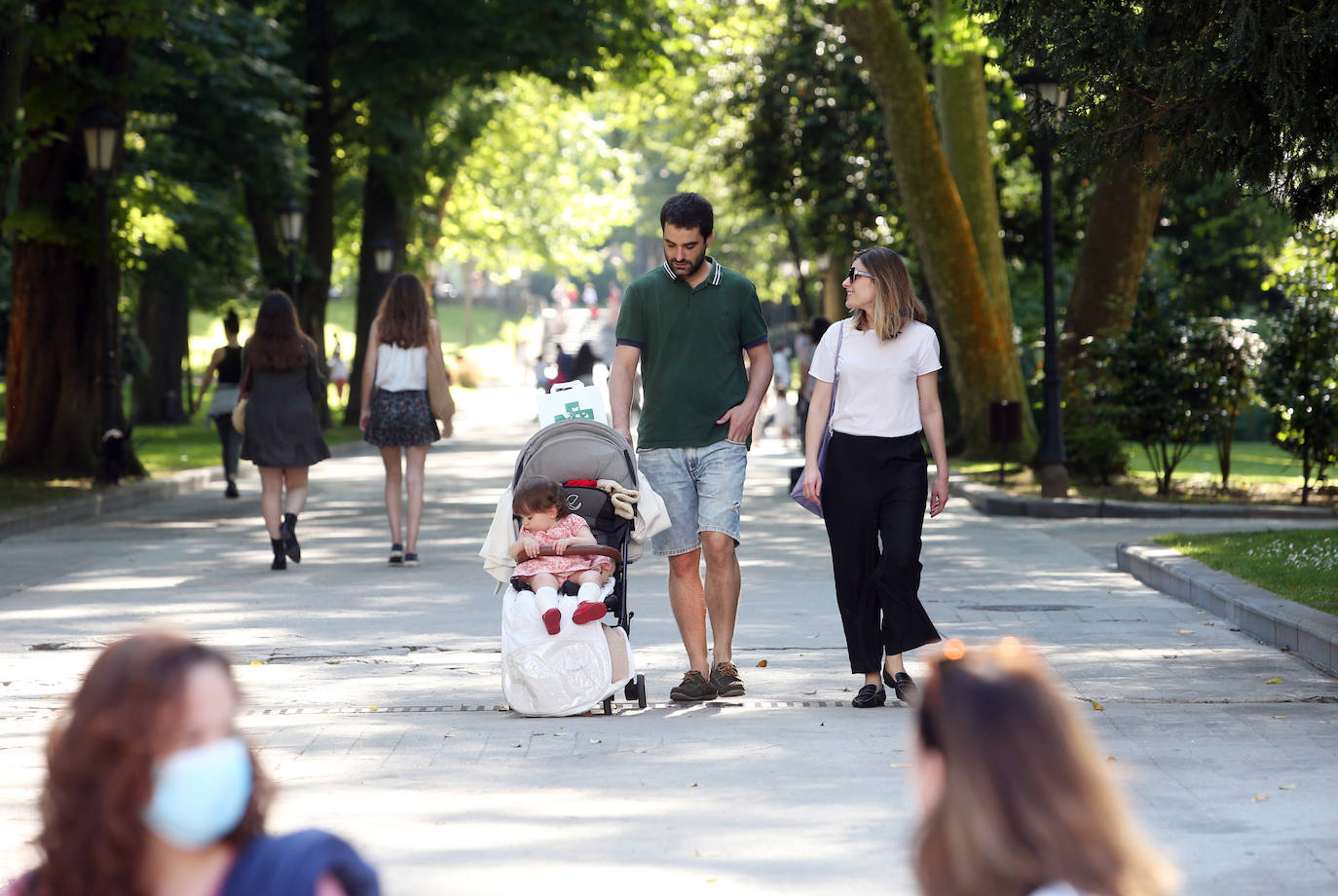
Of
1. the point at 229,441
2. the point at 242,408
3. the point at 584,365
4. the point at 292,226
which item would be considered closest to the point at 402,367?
the point at 242,408

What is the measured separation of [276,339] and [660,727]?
24.2 feet

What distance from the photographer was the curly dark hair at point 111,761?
2270 millimetres

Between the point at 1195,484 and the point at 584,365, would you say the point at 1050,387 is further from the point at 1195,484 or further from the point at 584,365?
the point at 584,365

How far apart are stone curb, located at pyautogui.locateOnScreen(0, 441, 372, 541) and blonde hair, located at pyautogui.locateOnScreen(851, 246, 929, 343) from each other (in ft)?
36.4

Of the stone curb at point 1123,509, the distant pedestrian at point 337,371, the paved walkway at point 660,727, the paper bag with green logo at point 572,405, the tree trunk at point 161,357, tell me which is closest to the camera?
the paved walkway at point 660,727

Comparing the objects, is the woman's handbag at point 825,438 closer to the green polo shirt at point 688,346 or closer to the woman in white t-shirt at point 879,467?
the woman in white t-shirt at point 879,467

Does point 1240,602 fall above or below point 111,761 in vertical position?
below

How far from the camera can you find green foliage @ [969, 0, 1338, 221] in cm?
916

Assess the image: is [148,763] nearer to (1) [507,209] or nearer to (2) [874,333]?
(2) [874,333]

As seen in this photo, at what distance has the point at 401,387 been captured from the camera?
13.9 metres

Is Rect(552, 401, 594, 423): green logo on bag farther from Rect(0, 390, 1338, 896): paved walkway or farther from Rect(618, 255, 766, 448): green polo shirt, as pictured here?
Rect(0, 390, 1338, 896): paved walkway

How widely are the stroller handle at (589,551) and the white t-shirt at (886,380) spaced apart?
114 centimetres

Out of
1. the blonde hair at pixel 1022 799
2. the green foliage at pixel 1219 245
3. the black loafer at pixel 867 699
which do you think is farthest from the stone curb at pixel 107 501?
the green foliage at pixel 1219 245

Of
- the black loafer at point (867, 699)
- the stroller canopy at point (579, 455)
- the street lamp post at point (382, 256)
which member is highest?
the street lamp post at point (382, 256)
